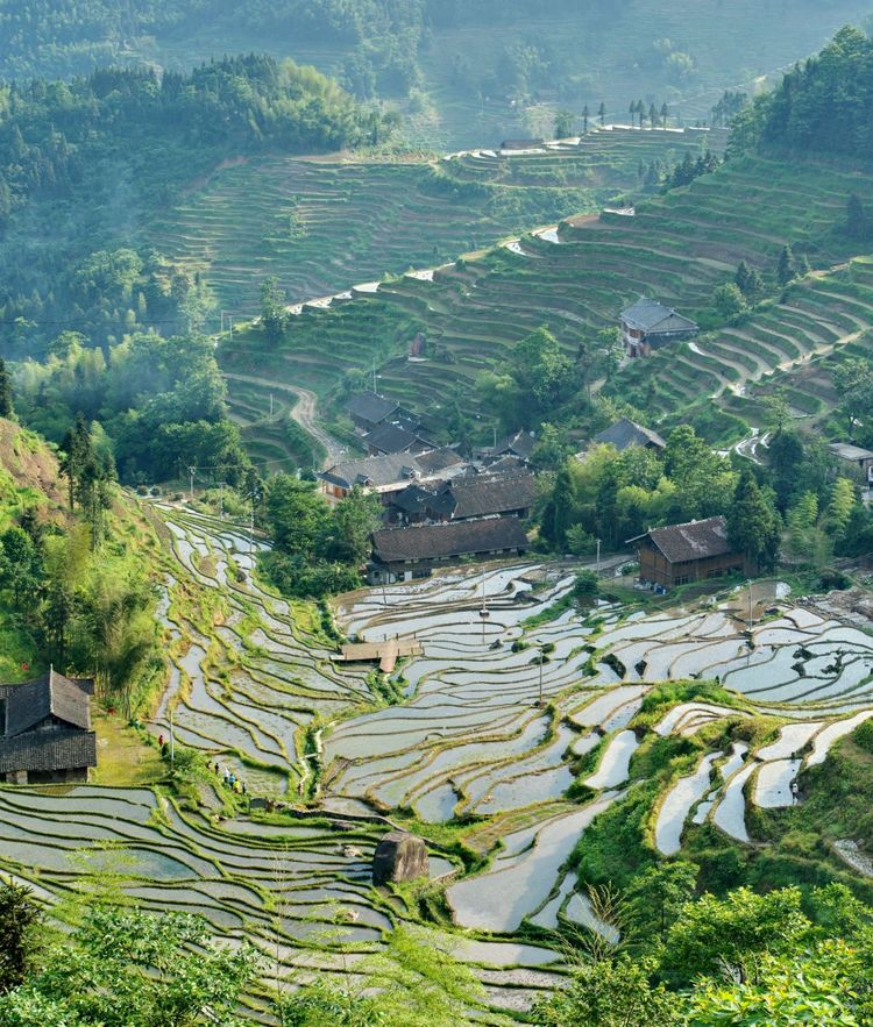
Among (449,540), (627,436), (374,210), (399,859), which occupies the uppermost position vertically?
(374,210)

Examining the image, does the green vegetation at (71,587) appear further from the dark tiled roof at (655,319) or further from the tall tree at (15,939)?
the dark tiled roof at (655,319)

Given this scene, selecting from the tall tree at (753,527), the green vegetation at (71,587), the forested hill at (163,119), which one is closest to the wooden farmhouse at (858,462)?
the tall tree at (753,527)

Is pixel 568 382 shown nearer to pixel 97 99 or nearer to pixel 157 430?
pixel 157 430

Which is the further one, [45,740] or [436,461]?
[436,461]

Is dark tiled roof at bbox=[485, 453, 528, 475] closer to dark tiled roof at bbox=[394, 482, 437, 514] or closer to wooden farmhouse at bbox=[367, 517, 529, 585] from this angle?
dark tiled roof at bbox=[394, 482, 437, 514]

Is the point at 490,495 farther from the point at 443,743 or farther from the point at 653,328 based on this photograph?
the point at 443,743

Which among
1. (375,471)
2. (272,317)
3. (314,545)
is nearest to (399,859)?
(314,545)

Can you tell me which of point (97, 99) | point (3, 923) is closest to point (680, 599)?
point (3, 923)
